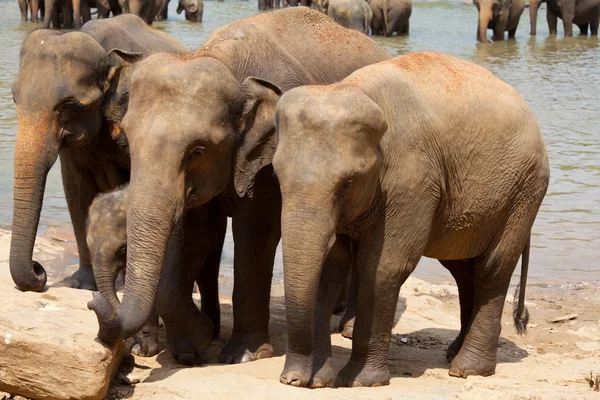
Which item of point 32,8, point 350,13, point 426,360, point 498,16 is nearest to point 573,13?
point 498,16

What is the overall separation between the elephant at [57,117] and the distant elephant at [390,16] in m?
19.6

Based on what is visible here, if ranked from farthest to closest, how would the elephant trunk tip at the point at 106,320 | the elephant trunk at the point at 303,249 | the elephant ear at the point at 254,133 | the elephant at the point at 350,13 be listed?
the elephant at the point at 350,13 → the elephant ear at the point at 254,133 → the elephant trunk at the point at 303,249 → the elephant trunk tip at the point at 106,320

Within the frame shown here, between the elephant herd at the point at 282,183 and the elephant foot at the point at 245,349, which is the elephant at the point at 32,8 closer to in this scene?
the elephant herd at the point at 282,183

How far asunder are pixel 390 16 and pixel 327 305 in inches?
815

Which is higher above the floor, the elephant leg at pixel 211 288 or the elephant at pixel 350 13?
the elephant leg at pixel 211 288

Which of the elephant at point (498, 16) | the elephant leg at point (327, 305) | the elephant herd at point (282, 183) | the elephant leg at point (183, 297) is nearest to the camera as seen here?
the elephant herd at point (282, 183)

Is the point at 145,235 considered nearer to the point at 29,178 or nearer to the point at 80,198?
the point at 29,178

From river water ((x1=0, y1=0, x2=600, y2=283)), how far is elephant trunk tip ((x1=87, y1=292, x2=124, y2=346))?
3.31 m

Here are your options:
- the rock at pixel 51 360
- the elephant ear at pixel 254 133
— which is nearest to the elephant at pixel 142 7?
the elephant ear at pixel 254 133

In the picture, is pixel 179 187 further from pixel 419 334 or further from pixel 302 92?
pixel 419 334

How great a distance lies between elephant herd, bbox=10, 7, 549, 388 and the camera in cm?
414

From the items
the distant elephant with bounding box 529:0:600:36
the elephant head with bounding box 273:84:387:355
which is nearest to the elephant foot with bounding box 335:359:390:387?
the elephant head with bounding box 273:84:387:355

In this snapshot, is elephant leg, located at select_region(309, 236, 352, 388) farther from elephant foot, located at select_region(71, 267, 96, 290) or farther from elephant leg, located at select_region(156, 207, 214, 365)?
elephant foot, located at select_region(71, 267, 96, 290)

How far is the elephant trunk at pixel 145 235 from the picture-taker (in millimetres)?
4090
